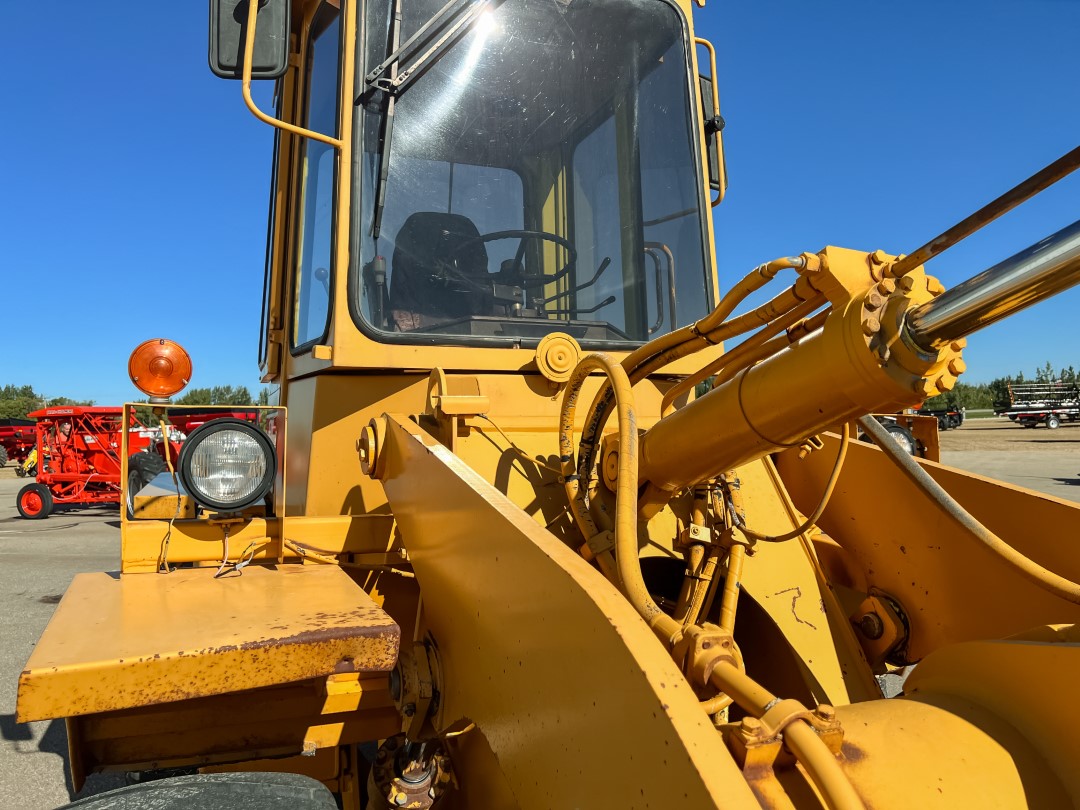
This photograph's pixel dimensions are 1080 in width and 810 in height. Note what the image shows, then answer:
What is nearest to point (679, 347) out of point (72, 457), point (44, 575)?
point (44, 575)

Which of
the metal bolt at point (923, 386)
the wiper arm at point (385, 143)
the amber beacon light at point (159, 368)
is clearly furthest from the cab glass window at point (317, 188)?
the metal bolt at point (923, 386)

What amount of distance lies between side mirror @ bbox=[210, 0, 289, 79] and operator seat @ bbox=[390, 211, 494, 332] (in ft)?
2.03

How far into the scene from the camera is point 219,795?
4.34 feet

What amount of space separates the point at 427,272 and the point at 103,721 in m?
1.58

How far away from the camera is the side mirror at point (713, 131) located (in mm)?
3168

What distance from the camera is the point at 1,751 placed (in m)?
3.76

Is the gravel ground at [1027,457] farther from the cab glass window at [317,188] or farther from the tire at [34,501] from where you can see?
the tire at [34,501]

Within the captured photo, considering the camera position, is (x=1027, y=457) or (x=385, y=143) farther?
(x=1027, y=457)

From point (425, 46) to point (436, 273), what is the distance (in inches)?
29.9

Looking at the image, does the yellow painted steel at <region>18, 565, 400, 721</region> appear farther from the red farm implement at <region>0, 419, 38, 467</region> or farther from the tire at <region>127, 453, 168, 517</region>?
the red farm implement at <region>0, 419, 38, 467</region>

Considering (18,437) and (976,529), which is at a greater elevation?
(976,529)

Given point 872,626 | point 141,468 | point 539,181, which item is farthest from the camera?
point 539,181

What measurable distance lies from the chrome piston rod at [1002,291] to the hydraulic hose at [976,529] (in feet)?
2.09

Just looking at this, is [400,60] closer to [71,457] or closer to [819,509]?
[819,509]
